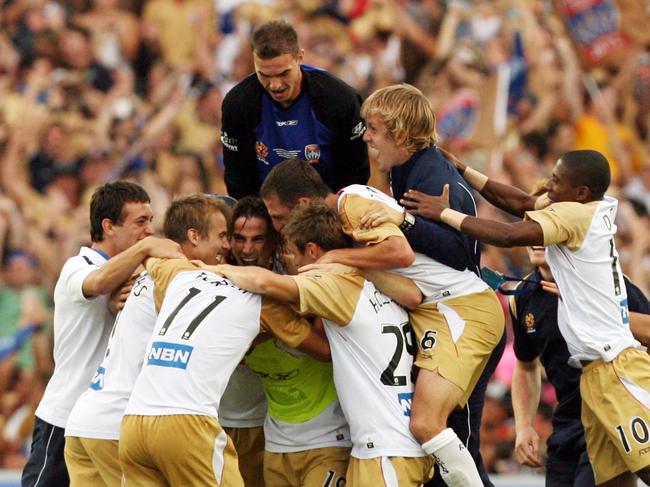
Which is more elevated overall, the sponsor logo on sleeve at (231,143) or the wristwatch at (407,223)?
the sponsor logo on sleeve at (231,143)

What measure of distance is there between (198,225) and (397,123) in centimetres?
124

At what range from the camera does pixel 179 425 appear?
5.80 meters

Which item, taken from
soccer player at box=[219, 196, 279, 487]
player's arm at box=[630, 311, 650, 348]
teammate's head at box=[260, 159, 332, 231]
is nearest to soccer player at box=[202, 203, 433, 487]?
teammate's head at box=[260, 159, 332, 231]

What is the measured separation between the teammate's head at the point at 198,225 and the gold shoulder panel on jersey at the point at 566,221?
171 centimetres

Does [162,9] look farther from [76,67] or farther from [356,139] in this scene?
[356,139]

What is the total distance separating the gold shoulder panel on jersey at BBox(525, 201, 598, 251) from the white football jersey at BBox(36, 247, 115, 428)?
100.0 inches

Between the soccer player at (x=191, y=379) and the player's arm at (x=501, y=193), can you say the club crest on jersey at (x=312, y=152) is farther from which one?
the soccer player at (x=191, y=379)

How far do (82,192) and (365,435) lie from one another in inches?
262

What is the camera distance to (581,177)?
6.40 metres

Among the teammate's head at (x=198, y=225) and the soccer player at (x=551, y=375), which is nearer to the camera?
the teammate's head at (x=198, y=225)

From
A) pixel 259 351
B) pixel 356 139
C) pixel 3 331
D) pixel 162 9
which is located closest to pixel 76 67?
pixel 162 9

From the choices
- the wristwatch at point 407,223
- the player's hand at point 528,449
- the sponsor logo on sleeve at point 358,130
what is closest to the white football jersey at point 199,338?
the wristwatch at point 407,223

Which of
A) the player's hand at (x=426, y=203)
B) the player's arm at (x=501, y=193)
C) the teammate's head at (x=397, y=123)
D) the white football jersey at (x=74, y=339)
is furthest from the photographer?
the player's arm at (x=501, y=193)

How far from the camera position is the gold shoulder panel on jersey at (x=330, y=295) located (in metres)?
5.99
